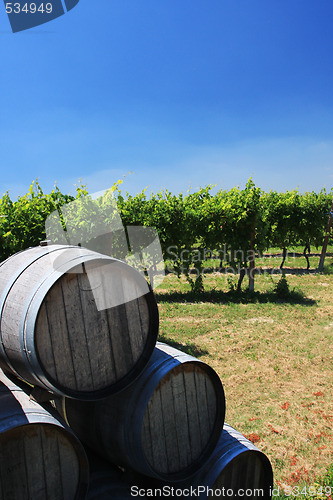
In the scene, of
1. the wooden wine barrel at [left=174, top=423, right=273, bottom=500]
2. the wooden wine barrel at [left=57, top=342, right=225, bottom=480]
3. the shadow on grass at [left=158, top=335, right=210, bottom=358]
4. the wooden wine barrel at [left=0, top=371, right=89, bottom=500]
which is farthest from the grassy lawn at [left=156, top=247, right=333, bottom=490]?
the wooden wine barrel at [left=0, top=371, right=89, bottom=500]

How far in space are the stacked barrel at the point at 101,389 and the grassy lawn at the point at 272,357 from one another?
7.35 ft

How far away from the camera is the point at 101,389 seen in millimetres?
2619

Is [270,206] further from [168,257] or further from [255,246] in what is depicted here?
[168,257]

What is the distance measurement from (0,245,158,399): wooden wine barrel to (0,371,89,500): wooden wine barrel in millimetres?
208

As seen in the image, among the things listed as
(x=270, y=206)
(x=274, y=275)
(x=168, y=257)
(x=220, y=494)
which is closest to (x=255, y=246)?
(x=270, y=206)

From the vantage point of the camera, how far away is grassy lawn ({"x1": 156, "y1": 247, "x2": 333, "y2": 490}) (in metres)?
5.13

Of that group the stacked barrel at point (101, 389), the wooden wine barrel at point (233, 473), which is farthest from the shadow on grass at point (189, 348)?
the stacked barrel at point (101, 389)

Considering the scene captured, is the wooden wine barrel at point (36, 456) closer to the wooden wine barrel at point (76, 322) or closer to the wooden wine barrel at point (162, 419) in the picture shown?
the wooden wine barrel at point (76, 322)

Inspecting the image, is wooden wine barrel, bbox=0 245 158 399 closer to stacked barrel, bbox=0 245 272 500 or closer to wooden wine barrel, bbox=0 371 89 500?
stacked barrel, bbox=0 245 272 500

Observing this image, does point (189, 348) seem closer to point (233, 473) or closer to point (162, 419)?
point (233, 473)

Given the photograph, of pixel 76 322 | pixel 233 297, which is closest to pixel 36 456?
pixel 76 322

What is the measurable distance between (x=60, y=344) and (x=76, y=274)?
497 millimetres

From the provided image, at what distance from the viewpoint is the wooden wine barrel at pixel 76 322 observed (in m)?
2.38

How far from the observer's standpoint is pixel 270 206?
1777cm
